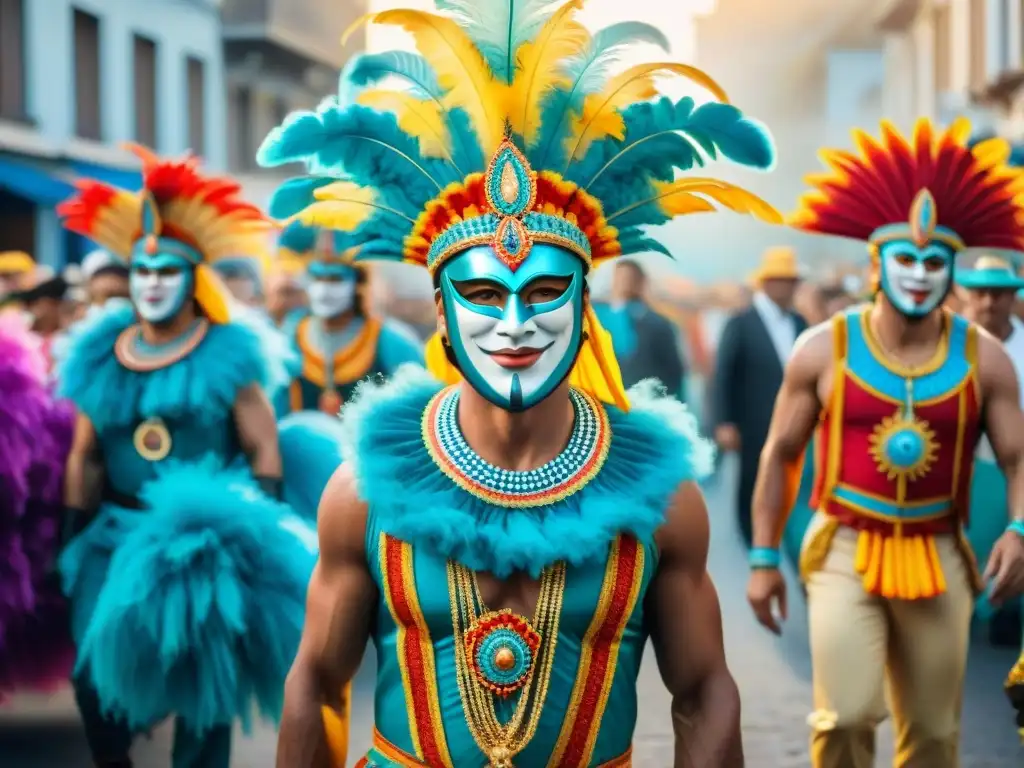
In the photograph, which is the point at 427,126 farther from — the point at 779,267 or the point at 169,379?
the point at 779,267

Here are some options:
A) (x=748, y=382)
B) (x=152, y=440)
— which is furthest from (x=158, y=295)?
(x=748, y=382)

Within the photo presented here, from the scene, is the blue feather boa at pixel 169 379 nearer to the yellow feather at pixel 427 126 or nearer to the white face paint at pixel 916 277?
the white face paint at pixel 916 277

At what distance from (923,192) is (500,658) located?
3.26 meters

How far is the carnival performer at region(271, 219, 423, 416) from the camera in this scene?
9875mm

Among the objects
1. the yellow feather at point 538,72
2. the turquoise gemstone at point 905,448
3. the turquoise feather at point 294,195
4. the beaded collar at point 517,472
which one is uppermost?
the yellow feather at point 538,72

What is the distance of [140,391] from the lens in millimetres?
6402

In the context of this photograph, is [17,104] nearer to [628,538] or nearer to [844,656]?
[844,656]

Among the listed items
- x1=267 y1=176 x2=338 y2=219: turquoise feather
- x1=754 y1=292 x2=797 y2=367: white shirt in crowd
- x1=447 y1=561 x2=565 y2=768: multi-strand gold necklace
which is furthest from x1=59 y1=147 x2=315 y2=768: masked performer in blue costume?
x1=754 y1=292 x2=797 y2=367: white shirt in crowd

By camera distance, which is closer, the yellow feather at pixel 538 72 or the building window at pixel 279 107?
the yellow feather at pixel 538 72

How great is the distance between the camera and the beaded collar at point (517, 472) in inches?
134

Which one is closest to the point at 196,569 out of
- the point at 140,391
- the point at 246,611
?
the point at 246,611

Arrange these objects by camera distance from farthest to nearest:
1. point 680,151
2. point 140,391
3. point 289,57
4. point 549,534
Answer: point 289,57
point 140,391
point 680,151
point 549,534

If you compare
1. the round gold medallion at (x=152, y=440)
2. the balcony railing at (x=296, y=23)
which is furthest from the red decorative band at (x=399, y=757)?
the balcony railing at (x=296, y=23)

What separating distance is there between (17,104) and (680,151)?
20.2 m
